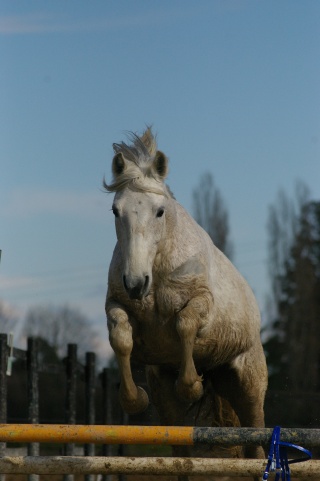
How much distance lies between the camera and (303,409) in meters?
13.1

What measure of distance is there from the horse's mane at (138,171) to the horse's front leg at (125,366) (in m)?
0.80

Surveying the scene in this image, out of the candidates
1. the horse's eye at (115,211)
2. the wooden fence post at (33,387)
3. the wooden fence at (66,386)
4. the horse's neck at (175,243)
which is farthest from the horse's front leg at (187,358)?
the wooden fence post at (33,387)

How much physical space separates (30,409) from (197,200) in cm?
2775

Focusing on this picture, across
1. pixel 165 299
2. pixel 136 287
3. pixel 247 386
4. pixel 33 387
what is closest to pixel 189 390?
pixel 165 299

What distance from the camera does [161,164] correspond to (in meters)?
5.80

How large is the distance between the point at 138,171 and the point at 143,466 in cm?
201

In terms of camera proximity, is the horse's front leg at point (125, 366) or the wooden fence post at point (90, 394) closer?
the horse's front leg at point (125, 366)

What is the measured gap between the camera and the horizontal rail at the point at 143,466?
4289 millimetres

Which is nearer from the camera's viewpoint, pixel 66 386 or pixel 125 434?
pixel 125 434

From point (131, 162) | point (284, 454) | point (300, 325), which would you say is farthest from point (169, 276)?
point (300, 325)

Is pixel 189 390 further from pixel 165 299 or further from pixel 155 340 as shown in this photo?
pixel 165 299

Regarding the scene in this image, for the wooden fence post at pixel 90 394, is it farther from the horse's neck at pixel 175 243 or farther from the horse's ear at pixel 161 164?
the horse's ear at pixel 161 164

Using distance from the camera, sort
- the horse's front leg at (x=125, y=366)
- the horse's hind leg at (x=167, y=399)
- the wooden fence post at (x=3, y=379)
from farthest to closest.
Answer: the wooden fence post at (x=3, y=379)
the horse's hind leg at (x=167, y=399)
the horse's front leg at (x=125, y=366)

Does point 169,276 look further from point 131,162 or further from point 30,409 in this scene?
point 30,409
